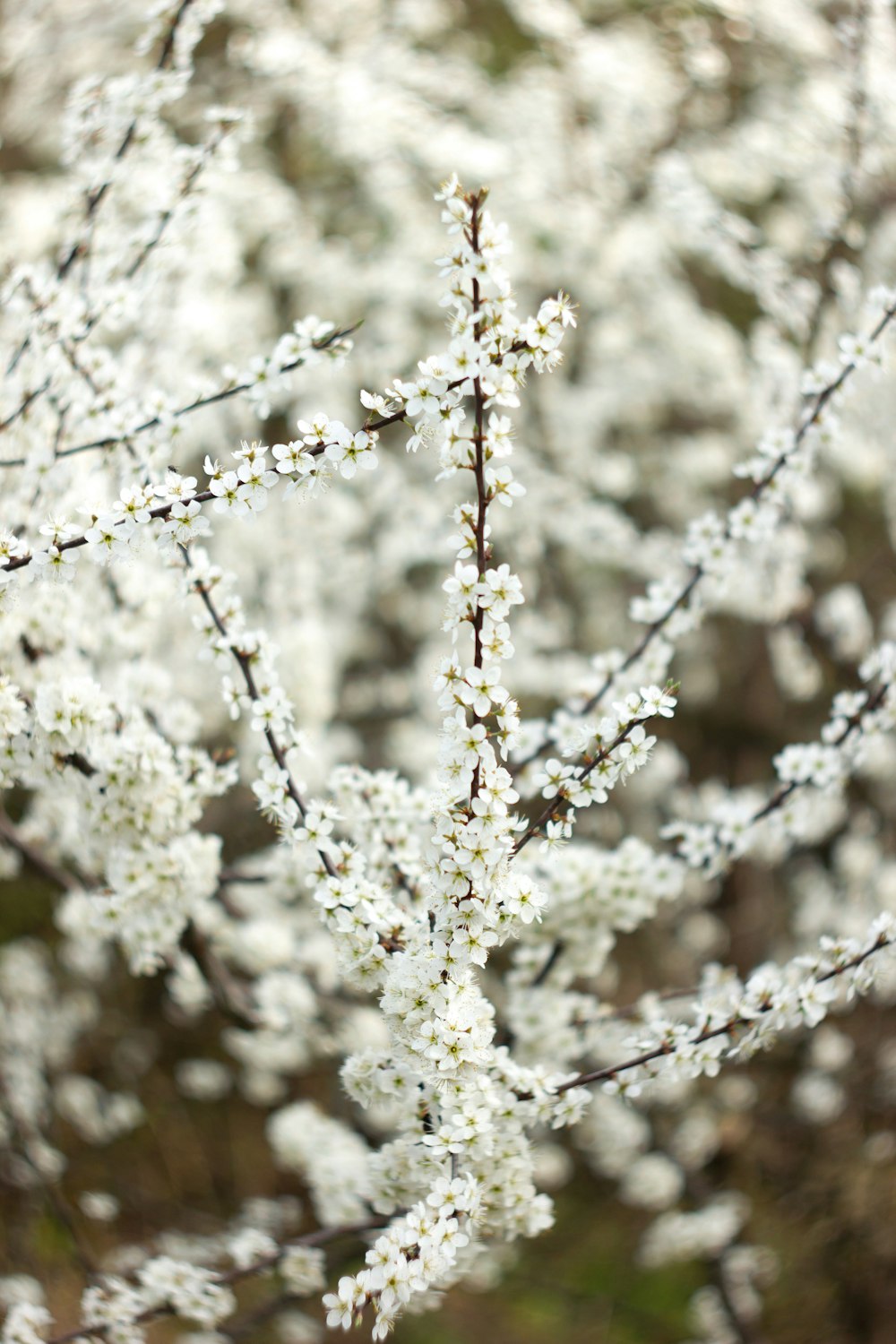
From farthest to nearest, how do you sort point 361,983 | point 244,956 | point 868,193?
point 868,193
point 244,956
point 361,983

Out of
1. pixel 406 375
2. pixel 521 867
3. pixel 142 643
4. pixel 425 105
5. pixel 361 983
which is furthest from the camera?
pixel 406 375

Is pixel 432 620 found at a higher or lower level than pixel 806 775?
higher

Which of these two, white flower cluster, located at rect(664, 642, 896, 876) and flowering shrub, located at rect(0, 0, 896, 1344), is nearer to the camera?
flowering shrub, located at rect(0, 0, 896, 1344)

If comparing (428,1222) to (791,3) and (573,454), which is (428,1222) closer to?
(573,454)

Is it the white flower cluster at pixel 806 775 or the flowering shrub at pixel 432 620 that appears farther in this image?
the white flower cluster at pixel 806 775

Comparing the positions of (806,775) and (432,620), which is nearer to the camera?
(806,775)

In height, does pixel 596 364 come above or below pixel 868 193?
above

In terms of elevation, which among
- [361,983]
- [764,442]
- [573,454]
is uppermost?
[573,454]

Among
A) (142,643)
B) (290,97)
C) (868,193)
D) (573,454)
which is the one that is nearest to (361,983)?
(142,643)
